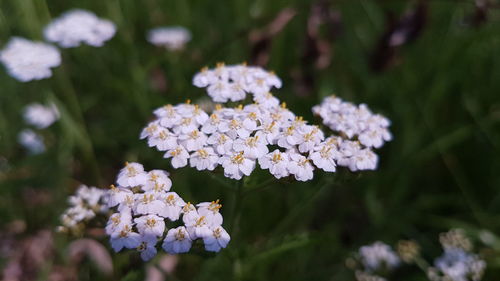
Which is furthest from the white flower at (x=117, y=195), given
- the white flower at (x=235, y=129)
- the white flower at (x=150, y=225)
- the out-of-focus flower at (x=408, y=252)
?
the out-of-focus flower at (x=408, y=252)

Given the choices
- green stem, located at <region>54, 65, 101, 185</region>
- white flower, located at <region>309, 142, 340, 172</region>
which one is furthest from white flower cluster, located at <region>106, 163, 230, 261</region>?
green stem, located at <region>54, 65, 101, 185</region>

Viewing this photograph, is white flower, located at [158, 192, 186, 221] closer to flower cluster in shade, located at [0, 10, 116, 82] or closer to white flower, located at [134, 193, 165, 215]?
white flower, located at [134, 193, 165, 215]

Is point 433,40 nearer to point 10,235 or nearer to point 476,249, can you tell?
point 476,249

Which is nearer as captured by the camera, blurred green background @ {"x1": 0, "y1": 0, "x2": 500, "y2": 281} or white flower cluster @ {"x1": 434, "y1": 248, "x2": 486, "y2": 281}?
white flower cluster @ {"x1": 434, "y1": 248, "x2": 486, "y2": 281}

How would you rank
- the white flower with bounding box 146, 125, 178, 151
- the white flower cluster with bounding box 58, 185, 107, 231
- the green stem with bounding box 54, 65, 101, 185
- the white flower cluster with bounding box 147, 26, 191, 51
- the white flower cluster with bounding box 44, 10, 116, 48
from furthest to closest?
the white flower cluster with bounding box 147, 26, 191, 51, the green stem with bounding box 54, 65, 101, 185, the white flower cluster with bounding box 44, 10, 116, 48, the white flower cluster with bounding box 58, 185, 107, 231, the white flower with bounding box 146, 125, 178, 151

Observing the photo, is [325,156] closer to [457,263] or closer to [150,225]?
[150,225]

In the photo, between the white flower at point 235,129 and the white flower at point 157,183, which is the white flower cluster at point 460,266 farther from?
the white flower at point 157,183
